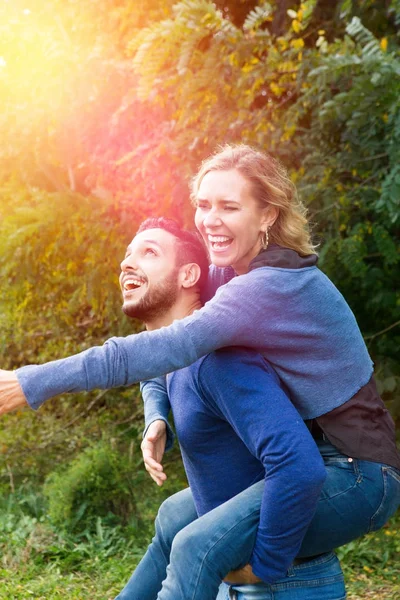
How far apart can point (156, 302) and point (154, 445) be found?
419 mm

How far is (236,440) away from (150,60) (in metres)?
2.47

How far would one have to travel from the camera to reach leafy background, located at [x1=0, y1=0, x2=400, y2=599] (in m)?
4.15

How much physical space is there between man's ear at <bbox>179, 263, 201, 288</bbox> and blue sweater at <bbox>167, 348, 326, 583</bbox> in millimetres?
343

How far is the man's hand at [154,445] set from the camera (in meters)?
2.33

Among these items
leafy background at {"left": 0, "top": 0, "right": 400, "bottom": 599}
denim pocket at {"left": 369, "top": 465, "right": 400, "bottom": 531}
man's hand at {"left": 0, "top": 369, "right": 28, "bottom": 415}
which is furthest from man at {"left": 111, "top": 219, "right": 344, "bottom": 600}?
leafy background at {"left": 0, "top": 0, "right": 400, "bottom": 599}

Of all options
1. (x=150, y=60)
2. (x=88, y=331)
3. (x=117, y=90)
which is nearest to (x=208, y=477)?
(x=150, y=60)

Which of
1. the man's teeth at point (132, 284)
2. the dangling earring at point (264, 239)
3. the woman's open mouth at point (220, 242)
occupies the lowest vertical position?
the man's teeth at point (132, 284)

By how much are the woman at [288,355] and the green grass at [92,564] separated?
227cm

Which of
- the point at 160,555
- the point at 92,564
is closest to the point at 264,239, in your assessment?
the point at 160,555

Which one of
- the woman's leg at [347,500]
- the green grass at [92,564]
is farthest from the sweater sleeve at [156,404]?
the green grass at [92,564]

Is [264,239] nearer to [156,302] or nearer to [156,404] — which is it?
→ [156,302]

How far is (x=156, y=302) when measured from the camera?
246cm

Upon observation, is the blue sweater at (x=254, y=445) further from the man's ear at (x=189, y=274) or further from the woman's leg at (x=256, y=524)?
the man's ear at (x=189, y=274)

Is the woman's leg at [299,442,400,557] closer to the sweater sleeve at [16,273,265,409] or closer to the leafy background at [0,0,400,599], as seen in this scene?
the sweater sleeve at [16,273,265,409]
